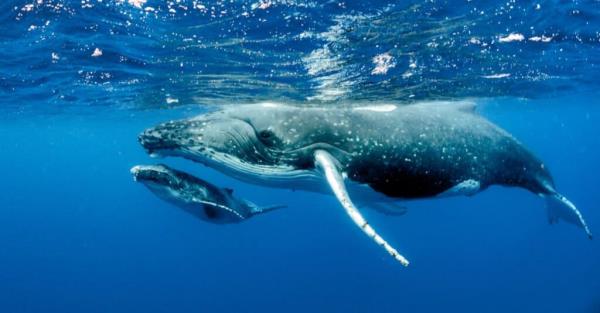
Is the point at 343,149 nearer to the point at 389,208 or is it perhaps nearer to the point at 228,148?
the point at 228,148

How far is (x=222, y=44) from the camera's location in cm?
1166

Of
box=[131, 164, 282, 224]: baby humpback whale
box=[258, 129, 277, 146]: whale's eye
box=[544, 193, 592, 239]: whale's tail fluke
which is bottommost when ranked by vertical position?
box=[544, 193, 592, 239]: whale's tail fluke

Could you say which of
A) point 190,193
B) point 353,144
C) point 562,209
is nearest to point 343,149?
point 353,144

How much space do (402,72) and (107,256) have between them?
2312 inches

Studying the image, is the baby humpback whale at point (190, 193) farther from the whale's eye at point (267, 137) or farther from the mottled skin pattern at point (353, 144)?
the whale's eye at point (267, 137)

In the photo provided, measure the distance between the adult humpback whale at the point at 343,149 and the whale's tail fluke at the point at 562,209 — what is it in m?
2.77

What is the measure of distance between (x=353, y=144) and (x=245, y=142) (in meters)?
1.62

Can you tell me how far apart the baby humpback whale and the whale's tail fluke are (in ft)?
24.9

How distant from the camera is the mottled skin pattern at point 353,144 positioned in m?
5.27

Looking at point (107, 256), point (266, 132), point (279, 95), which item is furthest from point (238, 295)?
point (266, 132)

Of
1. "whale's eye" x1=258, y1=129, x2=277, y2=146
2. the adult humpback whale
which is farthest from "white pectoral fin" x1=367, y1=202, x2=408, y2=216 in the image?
"whale's eye" x1=258, y1=129, x2=277, y2=146

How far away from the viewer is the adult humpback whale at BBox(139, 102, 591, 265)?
17.3 ft

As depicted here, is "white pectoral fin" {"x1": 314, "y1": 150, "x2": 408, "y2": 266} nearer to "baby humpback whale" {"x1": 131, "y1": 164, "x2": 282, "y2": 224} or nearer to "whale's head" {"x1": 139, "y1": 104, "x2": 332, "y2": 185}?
"whale's head" {"x1": 139, "y1": 104, "x2": 332, "y2": 185}

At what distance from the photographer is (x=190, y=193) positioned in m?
4.87
